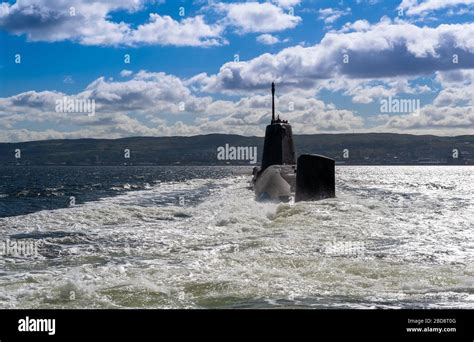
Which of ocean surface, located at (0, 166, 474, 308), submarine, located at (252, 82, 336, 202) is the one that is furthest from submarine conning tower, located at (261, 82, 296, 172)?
ocean surface, located at (0, 166, 474, 308)

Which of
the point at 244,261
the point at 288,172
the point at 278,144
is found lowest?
the point at 244,261

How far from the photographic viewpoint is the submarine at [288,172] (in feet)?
95.6

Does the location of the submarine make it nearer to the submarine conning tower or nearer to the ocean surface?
the submarine conning tower

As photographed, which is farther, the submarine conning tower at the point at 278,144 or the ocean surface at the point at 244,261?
the submarine conning tower at the point at 278,144

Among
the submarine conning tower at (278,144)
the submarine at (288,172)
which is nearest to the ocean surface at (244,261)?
the submarine at (288,172)

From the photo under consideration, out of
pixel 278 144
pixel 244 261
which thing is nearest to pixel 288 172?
pixel 278 144

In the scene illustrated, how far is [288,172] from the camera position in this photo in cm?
3828

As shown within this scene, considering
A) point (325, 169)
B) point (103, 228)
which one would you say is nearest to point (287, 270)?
point (103, 228)

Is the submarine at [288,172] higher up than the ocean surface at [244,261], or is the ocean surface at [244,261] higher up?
the submarine at [288,172]

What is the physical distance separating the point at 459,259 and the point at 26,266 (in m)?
10.8

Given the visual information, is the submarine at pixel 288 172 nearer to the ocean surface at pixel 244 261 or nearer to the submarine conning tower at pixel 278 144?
the submarine conning tower at pixel 278 144

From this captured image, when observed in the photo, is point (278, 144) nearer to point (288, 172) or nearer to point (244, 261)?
point (288, 172)

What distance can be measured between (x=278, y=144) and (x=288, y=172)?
4651 millimetres
